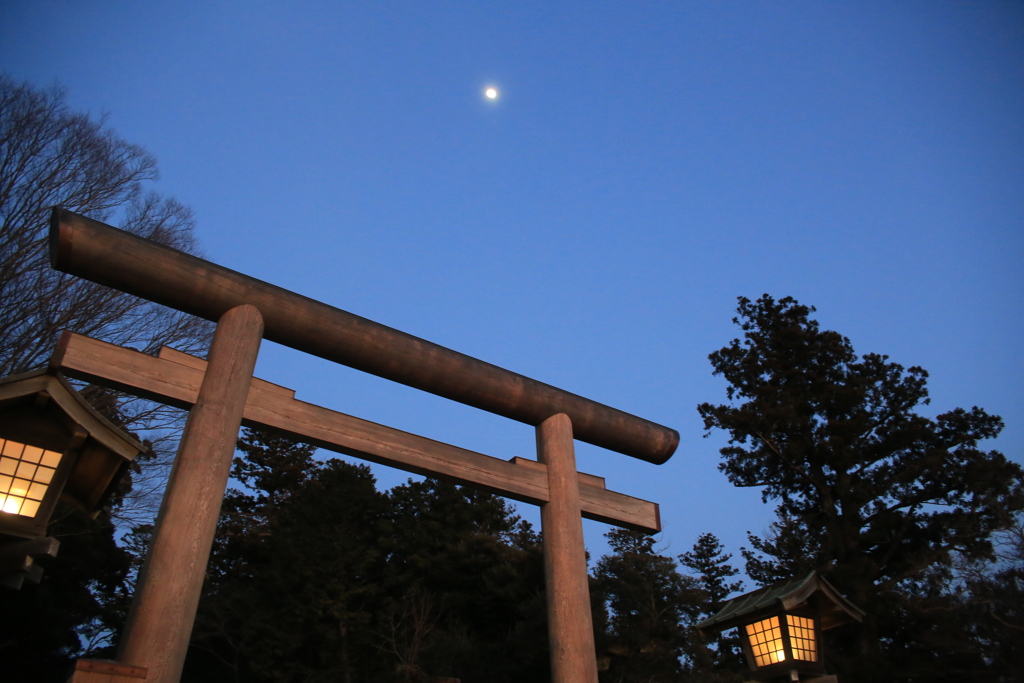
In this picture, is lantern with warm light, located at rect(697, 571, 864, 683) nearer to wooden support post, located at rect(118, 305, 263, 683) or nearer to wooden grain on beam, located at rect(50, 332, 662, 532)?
wooden grain on beam, located at rect(50, 332, 662, 532)

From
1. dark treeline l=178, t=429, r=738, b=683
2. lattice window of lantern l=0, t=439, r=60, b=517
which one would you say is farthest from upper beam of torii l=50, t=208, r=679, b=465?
dark treeline l=178, t=429, r=738, b=683

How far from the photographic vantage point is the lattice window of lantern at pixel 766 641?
807 cm

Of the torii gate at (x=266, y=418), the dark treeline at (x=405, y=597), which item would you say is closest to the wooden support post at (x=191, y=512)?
the torii gate at (x=266, y=418)

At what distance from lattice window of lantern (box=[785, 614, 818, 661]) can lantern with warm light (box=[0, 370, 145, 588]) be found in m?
7.30

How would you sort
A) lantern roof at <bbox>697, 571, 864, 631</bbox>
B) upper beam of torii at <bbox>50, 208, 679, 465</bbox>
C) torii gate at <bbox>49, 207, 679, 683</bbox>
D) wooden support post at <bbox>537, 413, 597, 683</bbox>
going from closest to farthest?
torii gate at <bbox>49, 207, 679, 683</bbox> < upper beam of torii at <bbox>50, 208, 679, 465</bbox> < wooden support post at <bbox>537, 413, 597, 683</bbox> < lantern roof at <bbox>697, 571, 864, 631</bbox>

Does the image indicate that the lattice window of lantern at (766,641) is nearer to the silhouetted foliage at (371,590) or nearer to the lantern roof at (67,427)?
the lantern roof at (67,427)

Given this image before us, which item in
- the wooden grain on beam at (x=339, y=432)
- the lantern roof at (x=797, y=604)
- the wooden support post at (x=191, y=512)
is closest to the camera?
the wooden support post at (x=191, y=512)

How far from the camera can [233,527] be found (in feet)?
69.8

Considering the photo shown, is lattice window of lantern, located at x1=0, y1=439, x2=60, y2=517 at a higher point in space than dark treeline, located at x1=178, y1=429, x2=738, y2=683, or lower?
lower

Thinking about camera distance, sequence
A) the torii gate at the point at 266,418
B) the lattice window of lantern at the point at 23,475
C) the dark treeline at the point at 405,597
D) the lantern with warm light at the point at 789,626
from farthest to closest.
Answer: the dark treeline at the point at 405,597 → the lantern with warm light at the point at 789,626 → the lattice window of lantern at the point at 23,475 → the torii gate at the point at 266,418

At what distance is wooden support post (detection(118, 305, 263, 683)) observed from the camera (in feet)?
12.4

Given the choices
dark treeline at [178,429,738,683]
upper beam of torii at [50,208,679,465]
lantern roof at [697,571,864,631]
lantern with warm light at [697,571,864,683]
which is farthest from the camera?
dark treeline at [178,429,738,683]

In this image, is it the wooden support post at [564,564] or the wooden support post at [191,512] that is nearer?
the wooden support post at [191,512]

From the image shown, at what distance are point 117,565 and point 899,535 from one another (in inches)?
830
